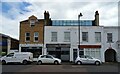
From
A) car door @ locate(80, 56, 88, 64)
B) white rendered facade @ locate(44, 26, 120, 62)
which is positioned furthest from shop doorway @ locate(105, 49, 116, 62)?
car door @ locate(80, 56, 88, 64)

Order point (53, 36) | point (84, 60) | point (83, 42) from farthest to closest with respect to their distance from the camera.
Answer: point (53, 36) < point (83, 42) < point (84, 60)

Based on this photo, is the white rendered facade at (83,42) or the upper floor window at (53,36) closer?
the white rendered facade at (83,42)

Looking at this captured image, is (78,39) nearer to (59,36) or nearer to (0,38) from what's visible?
(59,36)

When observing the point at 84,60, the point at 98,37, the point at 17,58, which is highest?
the point at 98,37

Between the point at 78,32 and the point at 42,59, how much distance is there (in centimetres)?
951

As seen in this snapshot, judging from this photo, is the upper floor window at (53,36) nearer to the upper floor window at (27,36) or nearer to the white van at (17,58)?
the upper floor window at (27,36)

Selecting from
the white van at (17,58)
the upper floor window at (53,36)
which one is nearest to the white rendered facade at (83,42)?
the upper floor window at (53,36)

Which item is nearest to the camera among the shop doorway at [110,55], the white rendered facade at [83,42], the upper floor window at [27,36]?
the white rendered facade at [83,42]

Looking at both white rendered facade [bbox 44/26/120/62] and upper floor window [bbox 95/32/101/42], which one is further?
upper floor window [bbox 95/32/101/42]

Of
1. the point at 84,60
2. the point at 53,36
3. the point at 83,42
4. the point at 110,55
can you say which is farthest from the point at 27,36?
the point at 110,55

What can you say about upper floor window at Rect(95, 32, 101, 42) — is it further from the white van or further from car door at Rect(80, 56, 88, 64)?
the white van

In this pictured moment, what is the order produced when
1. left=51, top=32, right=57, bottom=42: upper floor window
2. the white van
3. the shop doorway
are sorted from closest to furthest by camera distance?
1. the white van
2. left=51, top=32, right=57, bottom=42: upper floor window
3. the shop doorway

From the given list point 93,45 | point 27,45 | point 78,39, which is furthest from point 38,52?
point 93,45

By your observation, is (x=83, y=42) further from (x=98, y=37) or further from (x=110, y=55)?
(x=110, y=55)
